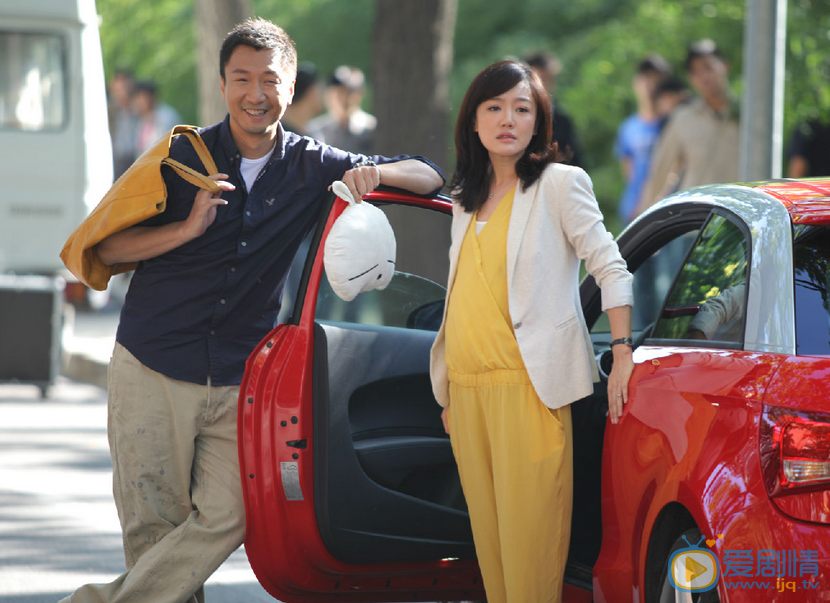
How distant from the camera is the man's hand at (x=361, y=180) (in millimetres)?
3688

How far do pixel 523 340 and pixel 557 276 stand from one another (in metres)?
0.21

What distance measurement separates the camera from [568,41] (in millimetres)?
17609

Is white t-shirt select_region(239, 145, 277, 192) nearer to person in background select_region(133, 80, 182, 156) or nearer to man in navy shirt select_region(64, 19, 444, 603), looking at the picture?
man in navy shirt select_region(64, 19, 444, 603)

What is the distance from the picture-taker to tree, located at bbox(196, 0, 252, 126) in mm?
11250

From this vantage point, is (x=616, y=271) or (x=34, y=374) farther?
(x=34, y=374)

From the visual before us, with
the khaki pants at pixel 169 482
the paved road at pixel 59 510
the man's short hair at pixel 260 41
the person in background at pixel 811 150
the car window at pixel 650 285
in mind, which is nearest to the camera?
the khaki pants at pixel 169 482

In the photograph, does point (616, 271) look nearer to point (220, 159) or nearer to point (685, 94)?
point (220, 159)

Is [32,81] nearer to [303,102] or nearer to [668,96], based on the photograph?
[303,102]

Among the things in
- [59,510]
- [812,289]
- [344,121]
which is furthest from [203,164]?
[344,121]

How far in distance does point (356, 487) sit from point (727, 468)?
1.20 metres

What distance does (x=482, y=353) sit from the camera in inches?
139

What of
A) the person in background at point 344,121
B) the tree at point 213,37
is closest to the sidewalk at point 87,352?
the tree at point 213,37

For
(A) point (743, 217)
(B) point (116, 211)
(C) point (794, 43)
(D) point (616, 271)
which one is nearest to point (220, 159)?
(B) point (116, 211)

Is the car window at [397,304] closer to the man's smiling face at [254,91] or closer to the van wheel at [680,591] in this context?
the man's smiling face at [254,91]
